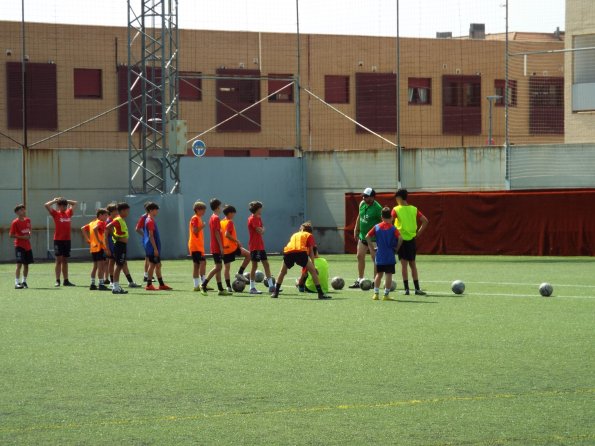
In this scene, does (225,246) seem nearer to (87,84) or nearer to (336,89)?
(87,84)

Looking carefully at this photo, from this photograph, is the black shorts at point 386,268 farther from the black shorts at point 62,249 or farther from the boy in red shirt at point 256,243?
the black shorts at point 62,249

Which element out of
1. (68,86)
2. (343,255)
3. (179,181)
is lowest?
(343,255)

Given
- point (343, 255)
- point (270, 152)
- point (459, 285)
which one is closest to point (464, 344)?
point (459, 285)

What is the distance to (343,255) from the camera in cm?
3647

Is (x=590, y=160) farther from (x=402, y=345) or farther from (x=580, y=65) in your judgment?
(x=402, y=345)

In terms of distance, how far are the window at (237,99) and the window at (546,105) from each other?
12.6 meters

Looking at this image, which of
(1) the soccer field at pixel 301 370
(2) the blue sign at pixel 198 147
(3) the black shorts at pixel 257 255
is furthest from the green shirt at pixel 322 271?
(2) the blue sign at pixel 198 147

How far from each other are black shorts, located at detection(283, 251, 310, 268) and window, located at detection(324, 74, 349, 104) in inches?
1425

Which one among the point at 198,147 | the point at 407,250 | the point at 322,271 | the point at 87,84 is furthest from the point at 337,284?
the point at 87,84

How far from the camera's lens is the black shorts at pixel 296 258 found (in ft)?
64.4

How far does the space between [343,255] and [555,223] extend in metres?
6.94

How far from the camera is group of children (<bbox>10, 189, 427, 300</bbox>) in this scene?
19547 millimetres

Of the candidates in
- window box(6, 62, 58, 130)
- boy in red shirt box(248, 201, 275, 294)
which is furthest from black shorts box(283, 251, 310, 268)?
window box(6, 62, 58, 130)

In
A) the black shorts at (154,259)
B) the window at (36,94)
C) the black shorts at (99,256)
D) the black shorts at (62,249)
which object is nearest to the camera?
the black shorts at (154,259)
